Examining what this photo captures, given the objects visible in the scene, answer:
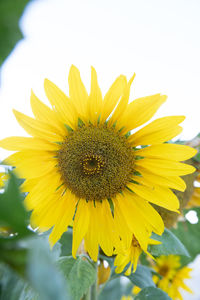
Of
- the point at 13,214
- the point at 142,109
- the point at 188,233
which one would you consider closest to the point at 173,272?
the point at 188,233

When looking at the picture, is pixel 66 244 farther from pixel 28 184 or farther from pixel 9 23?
pixel 9 23

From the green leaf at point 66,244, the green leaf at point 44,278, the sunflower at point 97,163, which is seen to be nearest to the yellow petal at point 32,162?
the sunflower at point 97,163

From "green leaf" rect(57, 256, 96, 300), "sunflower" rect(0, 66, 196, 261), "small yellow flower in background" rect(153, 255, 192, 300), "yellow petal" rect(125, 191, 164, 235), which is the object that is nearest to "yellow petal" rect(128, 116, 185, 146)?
"sunflower" rect(0, 66, 196, 261)

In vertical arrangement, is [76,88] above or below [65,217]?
above

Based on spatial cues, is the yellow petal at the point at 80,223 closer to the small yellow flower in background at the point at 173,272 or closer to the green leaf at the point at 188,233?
the green leaf at the point at 188,233

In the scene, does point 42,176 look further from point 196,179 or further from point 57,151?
point 196,179

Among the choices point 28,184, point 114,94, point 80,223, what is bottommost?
point 80,223

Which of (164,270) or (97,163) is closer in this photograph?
(97,163)
